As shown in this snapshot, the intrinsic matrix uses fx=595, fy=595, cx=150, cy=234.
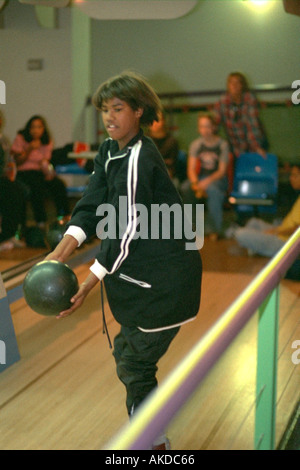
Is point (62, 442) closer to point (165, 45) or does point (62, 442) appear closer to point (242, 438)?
point (242, 438)

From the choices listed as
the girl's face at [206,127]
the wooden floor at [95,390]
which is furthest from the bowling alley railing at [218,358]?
the girl's face at [206,127]

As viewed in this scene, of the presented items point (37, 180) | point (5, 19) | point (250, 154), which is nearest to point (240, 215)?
point (250, 154)

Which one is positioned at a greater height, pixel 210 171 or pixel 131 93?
pixel 131 93

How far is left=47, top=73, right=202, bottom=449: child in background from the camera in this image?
2.11 meters

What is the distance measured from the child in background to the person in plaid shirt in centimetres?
483

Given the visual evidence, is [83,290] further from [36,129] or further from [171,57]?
[171,57]

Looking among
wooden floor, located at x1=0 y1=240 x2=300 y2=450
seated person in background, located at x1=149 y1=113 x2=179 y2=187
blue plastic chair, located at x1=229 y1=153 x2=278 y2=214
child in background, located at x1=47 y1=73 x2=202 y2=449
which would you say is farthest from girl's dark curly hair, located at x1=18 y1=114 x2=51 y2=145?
child in background, located at x1=47 y1=73 x2=202 y2=449

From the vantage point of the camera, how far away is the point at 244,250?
20.4 feet

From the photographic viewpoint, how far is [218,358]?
1290mm

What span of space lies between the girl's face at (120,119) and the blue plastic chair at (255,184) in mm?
4632

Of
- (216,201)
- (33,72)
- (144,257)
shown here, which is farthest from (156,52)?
(144,257)

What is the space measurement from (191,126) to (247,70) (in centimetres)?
103

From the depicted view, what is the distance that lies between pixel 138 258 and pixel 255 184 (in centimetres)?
500

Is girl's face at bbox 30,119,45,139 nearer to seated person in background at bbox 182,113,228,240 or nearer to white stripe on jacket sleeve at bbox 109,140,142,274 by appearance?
seated person in background at bbox 182,113,228,240
